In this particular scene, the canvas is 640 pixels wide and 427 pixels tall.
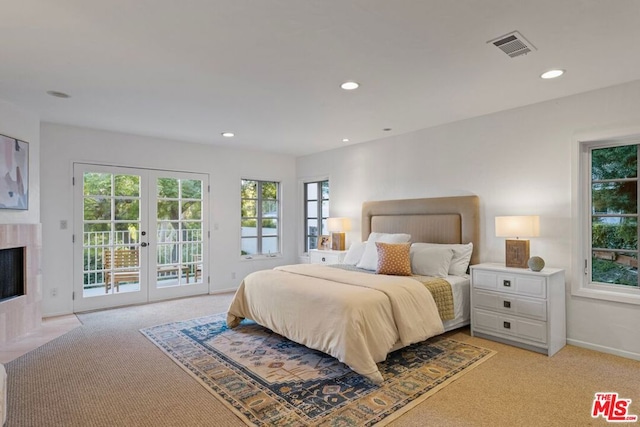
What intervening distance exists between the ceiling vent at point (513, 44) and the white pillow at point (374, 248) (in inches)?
96.7

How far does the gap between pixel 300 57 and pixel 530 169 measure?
272cm

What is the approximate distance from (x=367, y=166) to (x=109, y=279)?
406cm

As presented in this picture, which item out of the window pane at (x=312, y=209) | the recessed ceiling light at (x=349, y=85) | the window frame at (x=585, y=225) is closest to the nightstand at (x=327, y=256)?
the window pane at (x=312, y=209)

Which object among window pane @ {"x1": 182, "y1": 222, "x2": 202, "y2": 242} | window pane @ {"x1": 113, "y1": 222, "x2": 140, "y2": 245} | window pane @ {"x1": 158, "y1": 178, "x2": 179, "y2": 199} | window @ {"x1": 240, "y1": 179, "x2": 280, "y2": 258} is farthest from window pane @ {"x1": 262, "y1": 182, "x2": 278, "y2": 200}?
window pane @ {"x1": 113, "y1": 222, "x2": 140, "y2": 245}

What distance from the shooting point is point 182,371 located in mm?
2908

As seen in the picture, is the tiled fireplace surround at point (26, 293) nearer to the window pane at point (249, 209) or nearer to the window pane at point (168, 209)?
the window pane at point (168, 209)

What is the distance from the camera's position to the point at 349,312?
2.75 metres

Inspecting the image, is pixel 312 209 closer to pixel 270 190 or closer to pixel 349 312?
pixel 270 190

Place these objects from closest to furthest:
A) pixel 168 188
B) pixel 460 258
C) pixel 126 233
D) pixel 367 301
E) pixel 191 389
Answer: pixel 191 389, pixel 367 301, pixel 460 258, pixel 126 233, pixel 168 188

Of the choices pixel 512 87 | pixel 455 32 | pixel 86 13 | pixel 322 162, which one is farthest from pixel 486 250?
pixel 86 13

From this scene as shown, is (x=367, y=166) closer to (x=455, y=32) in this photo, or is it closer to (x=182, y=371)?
(x=455, y=32)

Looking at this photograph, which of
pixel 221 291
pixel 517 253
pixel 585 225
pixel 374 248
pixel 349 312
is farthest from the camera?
pixel 221 291

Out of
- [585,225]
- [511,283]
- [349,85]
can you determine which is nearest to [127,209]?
[349,85]

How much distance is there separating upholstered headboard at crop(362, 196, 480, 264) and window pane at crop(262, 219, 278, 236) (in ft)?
6.60
